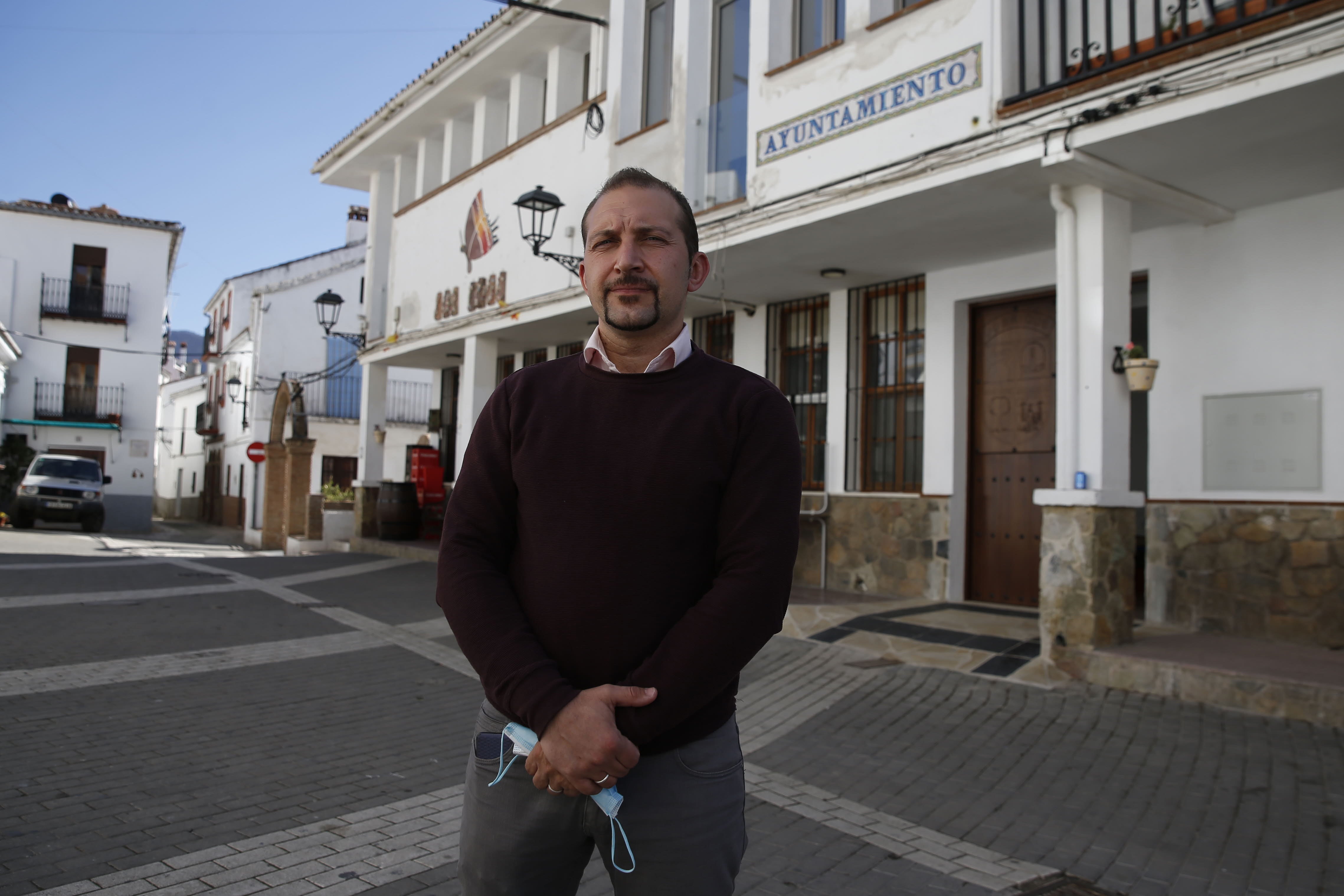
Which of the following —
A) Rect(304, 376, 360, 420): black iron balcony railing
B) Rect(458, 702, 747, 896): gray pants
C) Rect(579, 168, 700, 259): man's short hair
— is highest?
Rect(304, 376, 360, 420): black iron balcony railing

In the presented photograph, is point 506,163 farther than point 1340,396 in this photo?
Yes

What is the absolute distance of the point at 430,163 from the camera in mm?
16234

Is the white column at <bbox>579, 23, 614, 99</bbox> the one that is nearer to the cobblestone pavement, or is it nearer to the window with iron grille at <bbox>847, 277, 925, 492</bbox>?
the window with iron grille at <bbox>847, 277, 925, 492</bbox>

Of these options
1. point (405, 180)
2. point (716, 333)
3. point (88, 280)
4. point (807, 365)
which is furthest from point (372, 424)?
point (88, 280)

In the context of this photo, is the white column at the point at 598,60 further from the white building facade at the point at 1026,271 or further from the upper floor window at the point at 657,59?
the upper floor window at the point at 657,59

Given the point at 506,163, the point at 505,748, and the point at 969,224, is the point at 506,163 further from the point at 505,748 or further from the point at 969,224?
the point at 505,748

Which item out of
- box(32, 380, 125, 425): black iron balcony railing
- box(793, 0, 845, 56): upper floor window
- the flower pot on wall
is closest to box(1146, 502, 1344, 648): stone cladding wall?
the flower pot on wall

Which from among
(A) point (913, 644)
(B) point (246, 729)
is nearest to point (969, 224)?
(A) point (913, 644)

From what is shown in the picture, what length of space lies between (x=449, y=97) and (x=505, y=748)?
1464 cm

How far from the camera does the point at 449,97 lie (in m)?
14.7

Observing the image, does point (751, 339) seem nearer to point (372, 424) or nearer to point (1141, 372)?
point (1141, 372)

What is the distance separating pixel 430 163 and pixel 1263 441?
1354 cm

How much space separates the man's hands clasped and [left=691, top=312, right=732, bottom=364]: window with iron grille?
10066 mm

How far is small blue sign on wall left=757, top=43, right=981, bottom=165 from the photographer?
22.6ft
